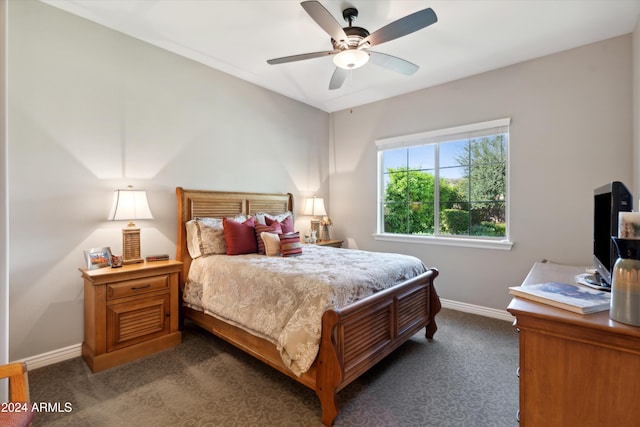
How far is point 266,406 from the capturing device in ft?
6.35

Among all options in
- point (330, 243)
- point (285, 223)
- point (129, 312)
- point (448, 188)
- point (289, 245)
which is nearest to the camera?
point (129, 312)

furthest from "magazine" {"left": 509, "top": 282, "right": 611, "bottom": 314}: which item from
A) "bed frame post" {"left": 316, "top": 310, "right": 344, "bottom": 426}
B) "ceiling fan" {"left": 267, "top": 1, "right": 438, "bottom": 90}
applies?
"ceiling fan" {"left": 267, "top": 1, "right": 438, "bottom": 90}

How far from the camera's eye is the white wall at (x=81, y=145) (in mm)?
2346

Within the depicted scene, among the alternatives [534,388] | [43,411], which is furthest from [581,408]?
[43,411]

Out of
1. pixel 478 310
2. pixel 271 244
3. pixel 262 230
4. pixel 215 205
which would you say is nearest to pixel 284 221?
pixel 262 230

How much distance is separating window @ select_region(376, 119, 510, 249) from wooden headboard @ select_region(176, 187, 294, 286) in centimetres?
165

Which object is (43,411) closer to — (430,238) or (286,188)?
(286,188)

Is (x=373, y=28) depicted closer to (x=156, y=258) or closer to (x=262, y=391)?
(x=156, y=258)

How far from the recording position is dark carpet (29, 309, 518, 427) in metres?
1.82

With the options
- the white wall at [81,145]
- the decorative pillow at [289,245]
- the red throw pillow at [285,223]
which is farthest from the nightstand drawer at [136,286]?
the red throw pillow at [285,223]

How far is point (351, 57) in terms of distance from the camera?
7.91 ft

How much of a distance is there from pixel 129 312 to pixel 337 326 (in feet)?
5.98

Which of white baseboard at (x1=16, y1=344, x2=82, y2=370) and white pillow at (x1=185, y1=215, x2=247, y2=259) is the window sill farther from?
white baseboard at (x1=16, y1=344, x2=82, y2=370)

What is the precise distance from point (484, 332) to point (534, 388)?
213 centimetres
